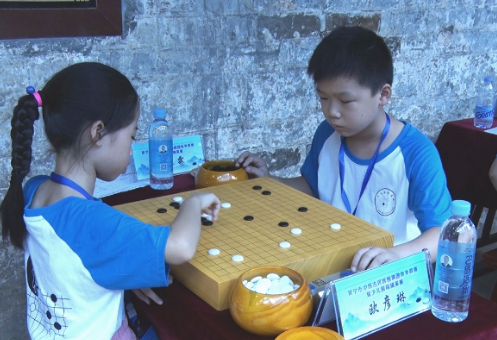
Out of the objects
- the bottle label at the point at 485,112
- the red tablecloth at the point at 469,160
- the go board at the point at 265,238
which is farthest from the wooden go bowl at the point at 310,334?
the bottle label at the point at 485,112

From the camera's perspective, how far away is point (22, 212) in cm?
126

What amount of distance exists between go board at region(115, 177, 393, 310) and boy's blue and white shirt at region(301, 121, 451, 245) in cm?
30

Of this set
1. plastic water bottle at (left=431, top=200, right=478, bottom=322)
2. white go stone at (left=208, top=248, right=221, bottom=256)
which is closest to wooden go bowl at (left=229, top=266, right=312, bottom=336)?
white go stone at (left=208, top=248, right=221, bottom=256)

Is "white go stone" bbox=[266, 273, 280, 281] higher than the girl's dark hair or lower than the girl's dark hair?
lower

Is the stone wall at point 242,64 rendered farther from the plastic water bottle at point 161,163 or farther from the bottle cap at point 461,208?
the bottle cap at point 461,208

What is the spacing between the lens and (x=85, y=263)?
112cm

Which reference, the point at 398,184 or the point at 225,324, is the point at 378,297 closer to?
the point at 225,324

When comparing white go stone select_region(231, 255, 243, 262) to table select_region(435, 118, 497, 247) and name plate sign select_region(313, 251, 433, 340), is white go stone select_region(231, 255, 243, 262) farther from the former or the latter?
table select_region(435, 118, 497, 247)

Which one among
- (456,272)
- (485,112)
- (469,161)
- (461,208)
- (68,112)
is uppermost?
(68,112)

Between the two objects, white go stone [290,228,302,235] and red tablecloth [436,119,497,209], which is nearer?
white go stone [290,228,302,235]

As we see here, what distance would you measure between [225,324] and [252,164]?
2.66 feet

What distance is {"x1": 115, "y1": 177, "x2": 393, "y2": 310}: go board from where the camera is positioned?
1122mm

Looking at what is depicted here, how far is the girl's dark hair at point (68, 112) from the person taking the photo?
1206 mm

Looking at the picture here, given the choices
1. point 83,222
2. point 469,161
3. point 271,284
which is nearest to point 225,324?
point 271,284
